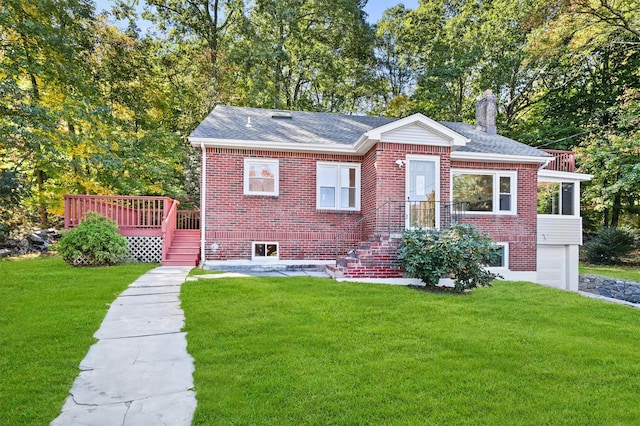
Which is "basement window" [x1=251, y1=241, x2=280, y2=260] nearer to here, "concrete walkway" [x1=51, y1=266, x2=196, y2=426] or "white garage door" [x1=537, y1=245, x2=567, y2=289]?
"concrete walkway" [x1=51, y1=266, x2=196, y2=426]

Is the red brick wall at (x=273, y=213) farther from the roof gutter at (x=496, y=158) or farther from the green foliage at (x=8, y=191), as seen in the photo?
the green foliage at (x=8, y=191)

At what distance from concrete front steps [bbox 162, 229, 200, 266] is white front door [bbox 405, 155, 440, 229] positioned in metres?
6.67

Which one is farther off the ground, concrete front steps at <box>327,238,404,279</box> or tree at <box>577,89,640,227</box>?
tree at <box>577,89,640,227</box>

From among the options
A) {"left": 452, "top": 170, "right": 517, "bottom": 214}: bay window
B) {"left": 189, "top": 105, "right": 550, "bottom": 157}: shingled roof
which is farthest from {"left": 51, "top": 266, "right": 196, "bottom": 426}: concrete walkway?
{"left": 452, "top": 170, "right": 517, "bottom": 214}: bay window

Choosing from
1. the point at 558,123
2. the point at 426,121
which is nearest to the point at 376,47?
the point at 558,123

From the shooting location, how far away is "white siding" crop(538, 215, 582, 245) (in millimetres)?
13188

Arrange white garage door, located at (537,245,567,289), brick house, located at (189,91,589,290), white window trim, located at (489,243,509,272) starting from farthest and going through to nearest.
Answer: white garage door, located at (537,245,567,289)
white window trim, located at (489,243,509,272)
brick house, located at (189,91,589,290)

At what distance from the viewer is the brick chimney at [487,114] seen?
1510 centimetres

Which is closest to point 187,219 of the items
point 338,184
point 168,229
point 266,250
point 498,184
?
point 168,229

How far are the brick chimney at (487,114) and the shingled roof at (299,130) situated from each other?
0.59 m

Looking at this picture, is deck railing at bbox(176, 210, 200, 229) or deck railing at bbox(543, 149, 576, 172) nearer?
deck railing at bbox(543, 149, 576, 172)

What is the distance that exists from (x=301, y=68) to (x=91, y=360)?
2442 cm

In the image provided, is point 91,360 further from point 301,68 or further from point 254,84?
point 301,68

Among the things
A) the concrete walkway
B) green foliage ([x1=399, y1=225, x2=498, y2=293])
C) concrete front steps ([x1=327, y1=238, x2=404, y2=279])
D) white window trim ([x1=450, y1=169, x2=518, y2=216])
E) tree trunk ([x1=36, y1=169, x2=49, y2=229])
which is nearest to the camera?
the concrete walkway
